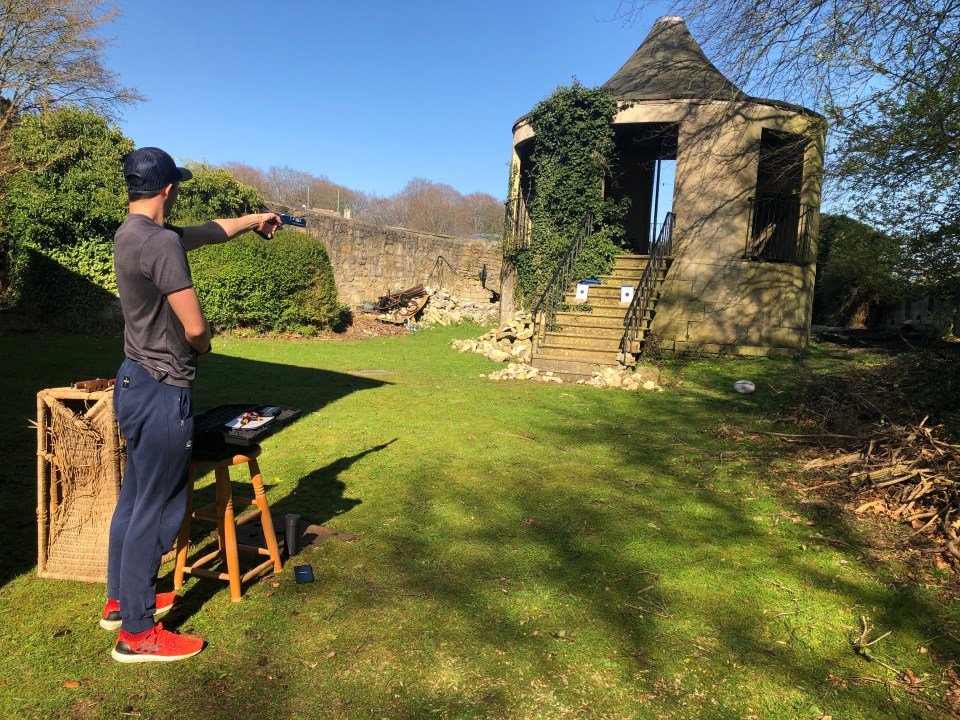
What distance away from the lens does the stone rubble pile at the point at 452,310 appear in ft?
64.9

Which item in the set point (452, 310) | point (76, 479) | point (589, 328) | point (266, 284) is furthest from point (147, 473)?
point (452, 310)

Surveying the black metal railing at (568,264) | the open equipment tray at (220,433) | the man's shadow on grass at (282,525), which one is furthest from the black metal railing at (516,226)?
the open equipment tray at (220,433)

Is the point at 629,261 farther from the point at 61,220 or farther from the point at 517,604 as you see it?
the point at 61,220

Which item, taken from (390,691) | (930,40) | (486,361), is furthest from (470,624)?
(486,361)

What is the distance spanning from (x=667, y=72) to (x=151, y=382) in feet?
43.6

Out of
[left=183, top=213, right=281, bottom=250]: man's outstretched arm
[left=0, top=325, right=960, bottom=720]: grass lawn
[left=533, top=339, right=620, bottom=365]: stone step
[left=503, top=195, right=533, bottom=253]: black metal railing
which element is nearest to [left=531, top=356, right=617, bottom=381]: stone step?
[left=533, top=339, right=620, bottom=365]: stone step

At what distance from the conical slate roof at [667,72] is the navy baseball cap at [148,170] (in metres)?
11.1

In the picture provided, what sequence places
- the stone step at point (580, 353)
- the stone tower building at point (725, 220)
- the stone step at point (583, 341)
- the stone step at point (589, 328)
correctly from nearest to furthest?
the stone step at point (580, 353)
the stone step at point (583, 341)
the stone step at point (589, 328)
the stone tower building at point (725, 220)

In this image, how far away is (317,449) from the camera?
5719mm

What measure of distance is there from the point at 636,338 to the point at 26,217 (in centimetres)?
1165

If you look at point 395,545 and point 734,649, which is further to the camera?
point 395,545

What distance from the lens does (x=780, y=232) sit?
→ 1330 cm

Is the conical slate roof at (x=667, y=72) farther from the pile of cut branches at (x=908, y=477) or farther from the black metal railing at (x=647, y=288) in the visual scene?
the pile of cut branches at (x=908, y=477)

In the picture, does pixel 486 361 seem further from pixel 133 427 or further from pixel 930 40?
pixel 133 427
